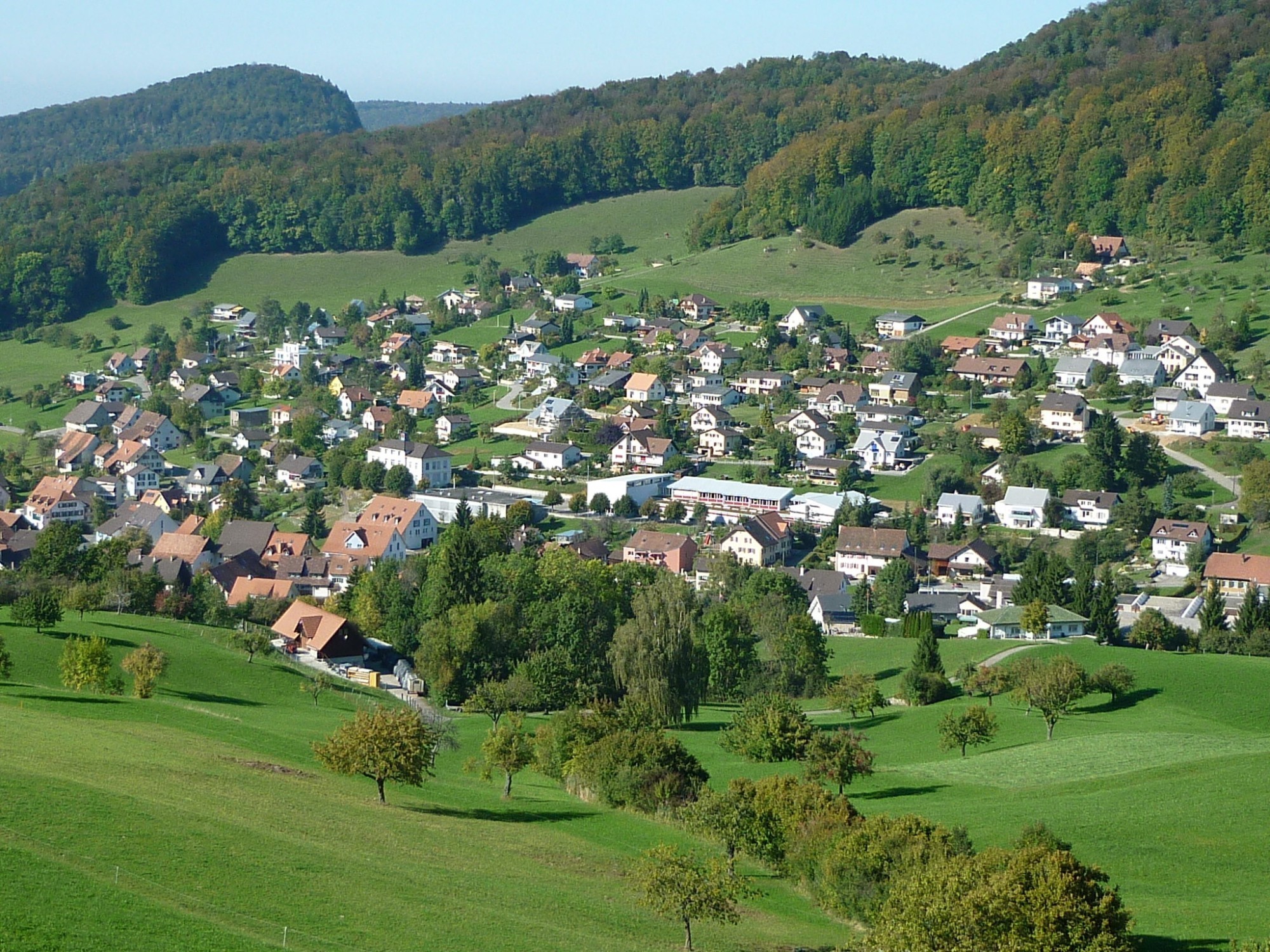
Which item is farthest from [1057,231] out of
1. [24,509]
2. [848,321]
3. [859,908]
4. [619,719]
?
[859,908]

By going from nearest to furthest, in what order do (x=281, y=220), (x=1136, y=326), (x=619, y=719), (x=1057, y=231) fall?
(x=619, y=719) → (x=1136, y=326) → (x=1057, y=231) → (x=281, y=220)

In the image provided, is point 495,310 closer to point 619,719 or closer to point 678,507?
point 678,507

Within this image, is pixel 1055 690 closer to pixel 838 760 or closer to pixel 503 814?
pixel 838 760

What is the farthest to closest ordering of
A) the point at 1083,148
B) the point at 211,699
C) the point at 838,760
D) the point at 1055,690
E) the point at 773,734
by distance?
the point at 1083,148 < the point at 211,699 < the point at 1055,690 < the point at 773,734 < the point at 838,760

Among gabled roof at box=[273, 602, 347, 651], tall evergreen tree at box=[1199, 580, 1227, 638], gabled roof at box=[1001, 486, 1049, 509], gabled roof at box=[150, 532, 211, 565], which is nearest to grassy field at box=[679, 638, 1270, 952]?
tall evergreen tree at box=[1199, 580, 1227, 638]

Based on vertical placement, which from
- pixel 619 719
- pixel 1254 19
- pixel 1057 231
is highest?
pixel 1254 19

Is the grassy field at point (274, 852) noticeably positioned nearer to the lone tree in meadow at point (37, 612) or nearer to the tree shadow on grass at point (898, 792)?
the tree shadow on grass at point (898, 792)

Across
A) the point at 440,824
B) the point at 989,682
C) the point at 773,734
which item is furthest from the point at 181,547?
the point at 440,824
